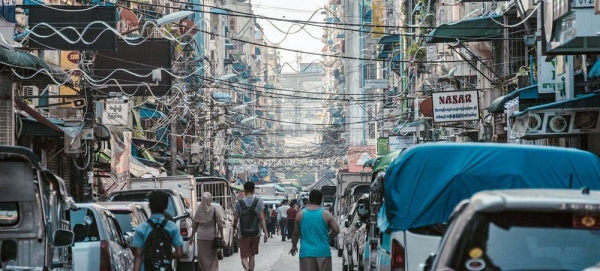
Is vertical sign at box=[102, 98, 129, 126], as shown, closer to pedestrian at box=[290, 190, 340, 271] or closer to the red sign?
the red sign

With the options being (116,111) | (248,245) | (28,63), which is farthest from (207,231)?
(116,111)

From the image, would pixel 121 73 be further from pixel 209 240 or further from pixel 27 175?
pixel 27 175

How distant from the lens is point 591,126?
22.8 metres

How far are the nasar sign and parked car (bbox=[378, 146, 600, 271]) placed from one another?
2352cm

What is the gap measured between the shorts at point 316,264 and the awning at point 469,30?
17360 mm

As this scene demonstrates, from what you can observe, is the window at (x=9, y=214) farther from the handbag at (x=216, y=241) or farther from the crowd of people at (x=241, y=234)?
the handbag at (x=216, y=241)

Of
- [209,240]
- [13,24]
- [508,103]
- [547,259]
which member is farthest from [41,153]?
[547,259]

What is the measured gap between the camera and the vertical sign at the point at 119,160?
1489 inches

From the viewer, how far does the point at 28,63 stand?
80.8 feet

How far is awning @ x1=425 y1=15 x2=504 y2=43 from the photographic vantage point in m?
32.2

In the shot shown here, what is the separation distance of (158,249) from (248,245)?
6.72 m

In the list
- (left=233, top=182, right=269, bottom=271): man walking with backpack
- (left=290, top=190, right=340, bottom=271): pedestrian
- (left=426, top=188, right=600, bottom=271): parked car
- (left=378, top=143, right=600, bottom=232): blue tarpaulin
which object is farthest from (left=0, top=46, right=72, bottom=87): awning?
(left=426, top=188, right=600, bottom=271): parked car

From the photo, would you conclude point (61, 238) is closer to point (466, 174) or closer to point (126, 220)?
point (466, 174)

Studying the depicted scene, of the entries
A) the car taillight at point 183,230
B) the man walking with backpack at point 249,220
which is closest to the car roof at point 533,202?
the man walking with backpack at point 249,220
